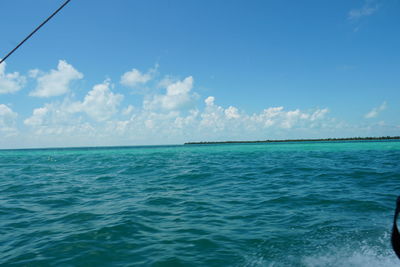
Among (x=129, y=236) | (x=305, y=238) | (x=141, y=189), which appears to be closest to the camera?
(x=305, y=238)

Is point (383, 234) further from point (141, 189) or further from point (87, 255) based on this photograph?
point (141, 189)

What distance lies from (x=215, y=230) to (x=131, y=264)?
2.73 m

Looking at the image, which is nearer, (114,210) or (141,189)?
(114,210)

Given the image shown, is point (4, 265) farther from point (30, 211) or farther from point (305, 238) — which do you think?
point (305, 238)

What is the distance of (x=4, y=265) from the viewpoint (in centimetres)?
534

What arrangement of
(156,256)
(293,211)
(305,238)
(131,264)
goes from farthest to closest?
(293,211) < (305,238) < (156,256) < (131,264)

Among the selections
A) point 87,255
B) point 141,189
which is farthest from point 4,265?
point 141,189

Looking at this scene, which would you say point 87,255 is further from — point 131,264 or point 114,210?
point 114,210

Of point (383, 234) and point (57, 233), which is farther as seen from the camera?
point (57, 233)

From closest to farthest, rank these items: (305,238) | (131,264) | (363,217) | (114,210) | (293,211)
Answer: (131,264) → (305,238) → (363,217) → (293,211) → (114,210)

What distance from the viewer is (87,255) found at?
5676mm

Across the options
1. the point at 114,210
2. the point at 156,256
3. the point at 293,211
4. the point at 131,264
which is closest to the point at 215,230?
the point at 156,256

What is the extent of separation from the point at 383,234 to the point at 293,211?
274cm

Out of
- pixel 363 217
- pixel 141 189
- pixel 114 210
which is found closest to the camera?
pixel 363 217
